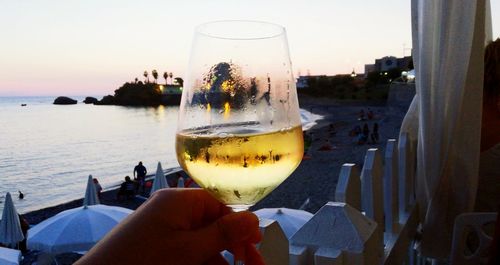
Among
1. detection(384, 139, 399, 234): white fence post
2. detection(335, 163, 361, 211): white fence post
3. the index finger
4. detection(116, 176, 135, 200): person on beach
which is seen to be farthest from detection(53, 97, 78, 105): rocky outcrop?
the index finger

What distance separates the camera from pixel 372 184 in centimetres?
173

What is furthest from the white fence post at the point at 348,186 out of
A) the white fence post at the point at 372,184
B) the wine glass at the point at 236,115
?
the wine glass at the point at 236,115

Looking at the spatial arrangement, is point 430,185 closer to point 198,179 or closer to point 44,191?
point 198,179

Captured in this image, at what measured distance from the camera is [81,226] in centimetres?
822

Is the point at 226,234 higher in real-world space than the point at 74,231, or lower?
higher

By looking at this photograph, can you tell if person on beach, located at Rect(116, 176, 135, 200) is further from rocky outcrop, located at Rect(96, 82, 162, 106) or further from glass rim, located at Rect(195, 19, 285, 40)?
rocky outcrop, located at Rect(96, 82, 162, 106)

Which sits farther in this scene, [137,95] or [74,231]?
[137,95]

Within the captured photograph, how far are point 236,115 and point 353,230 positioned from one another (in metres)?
0.48

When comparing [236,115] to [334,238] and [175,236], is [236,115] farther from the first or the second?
[334,238]

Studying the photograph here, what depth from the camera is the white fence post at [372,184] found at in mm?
1734

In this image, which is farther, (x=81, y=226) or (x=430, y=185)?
(x=81, y=226)

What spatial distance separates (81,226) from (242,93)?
8.26 metres

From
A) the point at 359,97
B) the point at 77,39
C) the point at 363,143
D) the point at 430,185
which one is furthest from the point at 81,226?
the point at 359,97

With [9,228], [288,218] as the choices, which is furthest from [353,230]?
[9,228]
